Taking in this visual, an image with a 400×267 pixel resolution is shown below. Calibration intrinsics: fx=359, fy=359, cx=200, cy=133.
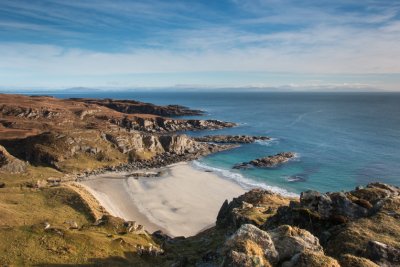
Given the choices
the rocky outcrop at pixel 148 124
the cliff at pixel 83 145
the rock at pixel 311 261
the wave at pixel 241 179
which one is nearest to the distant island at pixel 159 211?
the rock at pixel 311 261

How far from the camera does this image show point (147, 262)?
3666 cm

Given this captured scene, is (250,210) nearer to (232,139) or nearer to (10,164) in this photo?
(10,164)

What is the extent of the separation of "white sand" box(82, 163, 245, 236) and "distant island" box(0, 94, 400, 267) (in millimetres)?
250

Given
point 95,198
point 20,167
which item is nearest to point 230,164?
point 95,198

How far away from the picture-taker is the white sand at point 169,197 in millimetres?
69875

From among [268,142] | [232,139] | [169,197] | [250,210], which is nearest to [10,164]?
[169,197]

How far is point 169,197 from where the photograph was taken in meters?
84.4

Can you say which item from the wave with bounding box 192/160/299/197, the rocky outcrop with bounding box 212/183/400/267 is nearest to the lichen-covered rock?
the rocky outcrop with bounding box 212/183/400/267

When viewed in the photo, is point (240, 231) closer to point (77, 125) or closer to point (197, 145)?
point (197, 145)

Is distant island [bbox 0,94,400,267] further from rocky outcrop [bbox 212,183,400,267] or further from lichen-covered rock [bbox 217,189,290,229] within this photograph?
lichen-covered rock [bbox 217,189,290,229]

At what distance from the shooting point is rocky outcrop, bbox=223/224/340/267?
72.7 feet

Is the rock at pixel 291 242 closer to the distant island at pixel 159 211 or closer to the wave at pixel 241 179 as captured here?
the distant island at pixel 159 211

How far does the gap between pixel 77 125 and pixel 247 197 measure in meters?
118

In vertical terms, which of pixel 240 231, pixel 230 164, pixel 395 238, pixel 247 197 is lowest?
pixel 230 164
